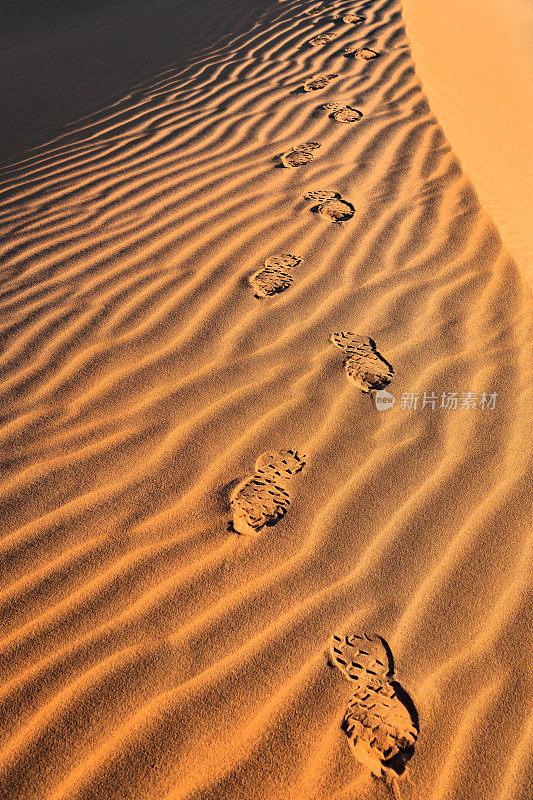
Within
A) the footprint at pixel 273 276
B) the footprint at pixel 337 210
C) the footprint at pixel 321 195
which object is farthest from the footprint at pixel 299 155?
the footprint at pixel 273 276

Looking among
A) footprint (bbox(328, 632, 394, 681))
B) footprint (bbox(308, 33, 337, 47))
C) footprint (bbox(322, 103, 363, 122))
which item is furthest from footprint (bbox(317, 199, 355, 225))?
footprint (bbox(308, 33, 337, 47))

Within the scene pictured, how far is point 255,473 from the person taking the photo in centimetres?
198

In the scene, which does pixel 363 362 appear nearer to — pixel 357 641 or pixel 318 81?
pixel 357 641

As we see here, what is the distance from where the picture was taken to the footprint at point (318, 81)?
183 inches

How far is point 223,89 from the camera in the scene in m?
4.73

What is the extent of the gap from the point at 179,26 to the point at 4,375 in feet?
17.8

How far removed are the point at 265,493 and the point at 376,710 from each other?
2.35ft

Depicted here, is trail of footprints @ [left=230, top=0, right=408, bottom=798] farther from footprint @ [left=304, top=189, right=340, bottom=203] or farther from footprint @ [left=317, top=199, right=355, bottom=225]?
footprint @ [left=304, top=189, right=340, bottom=203]

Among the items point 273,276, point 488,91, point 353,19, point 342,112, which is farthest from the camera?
point 353,19

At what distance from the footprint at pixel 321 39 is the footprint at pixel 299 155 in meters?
2.22

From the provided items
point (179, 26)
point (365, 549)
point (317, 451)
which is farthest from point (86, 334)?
point (179, 26)

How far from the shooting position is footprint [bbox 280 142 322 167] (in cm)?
369

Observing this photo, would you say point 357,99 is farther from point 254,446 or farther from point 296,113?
point 254,446

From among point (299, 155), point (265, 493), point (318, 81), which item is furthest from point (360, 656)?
point (318, 81)
